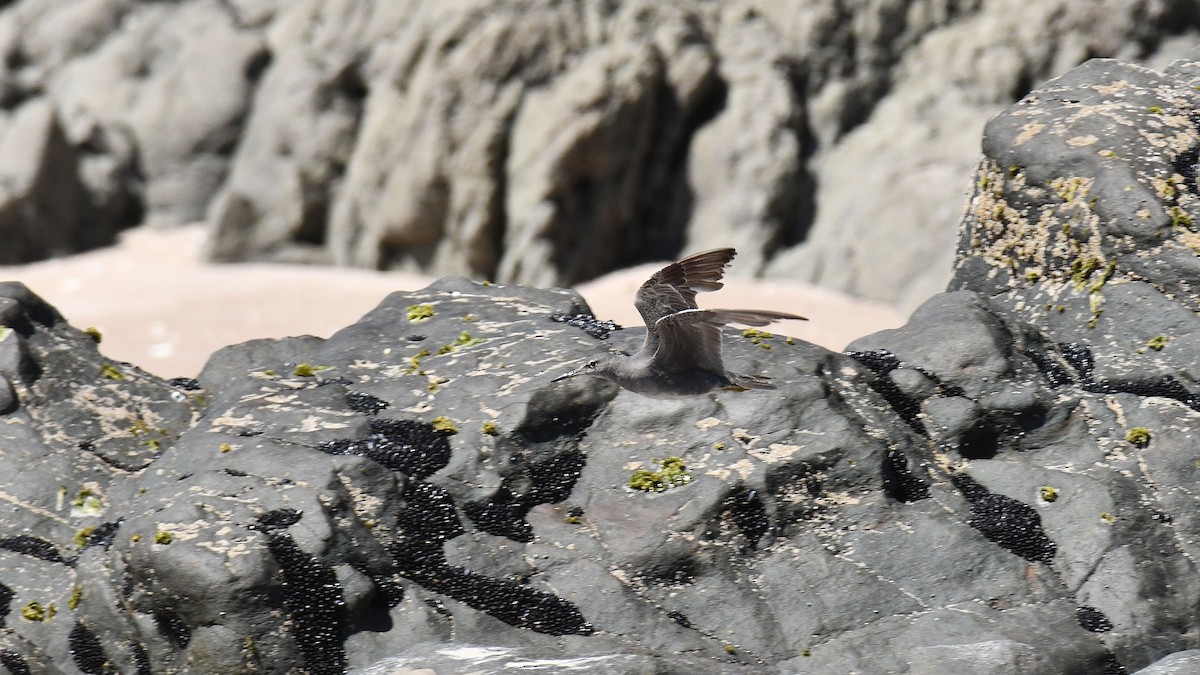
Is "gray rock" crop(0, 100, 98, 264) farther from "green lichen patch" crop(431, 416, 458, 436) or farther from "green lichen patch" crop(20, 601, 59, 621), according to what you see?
"green lichen patch" crop(431, 416, 458, 436)

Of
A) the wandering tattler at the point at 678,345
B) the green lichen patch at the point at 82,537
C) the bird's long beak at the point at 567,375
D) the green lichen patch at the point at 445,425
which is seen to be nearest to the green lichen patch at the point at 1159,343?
the wandering tattler at the point at 678,345

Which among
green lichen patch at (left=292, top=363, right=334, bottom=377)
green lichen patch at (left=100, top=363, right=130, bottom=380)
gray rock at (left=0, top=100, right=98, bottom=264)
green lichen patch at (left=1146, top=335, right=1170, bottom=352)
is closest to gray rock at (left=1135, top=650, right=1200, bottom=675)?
green lichen patch at (left=1146, top=335, right=1170, bottom=352)

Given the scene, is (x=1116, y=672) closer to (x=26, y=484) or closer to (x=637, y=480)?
(x=637, y=480)

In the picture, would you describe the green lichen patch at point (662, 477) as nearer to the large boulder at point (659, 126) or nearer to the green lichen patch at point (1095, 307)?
the green lichen patch at point (1095, 307)

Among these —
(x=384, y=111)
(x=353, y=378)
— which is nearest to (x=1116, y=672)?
(x=353, y=378)

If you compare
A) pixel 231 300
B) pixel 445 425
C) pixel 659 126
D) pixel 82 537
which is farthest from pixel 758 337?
pixel 231 300

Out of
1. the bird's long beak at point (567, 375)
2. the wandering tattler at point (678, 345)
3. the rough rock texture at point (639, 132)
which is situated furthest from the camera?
the rough rock texture at point (639, 132)

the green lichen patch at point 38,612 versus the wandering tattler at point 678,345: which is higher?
the wandering tattler at point 678,345
